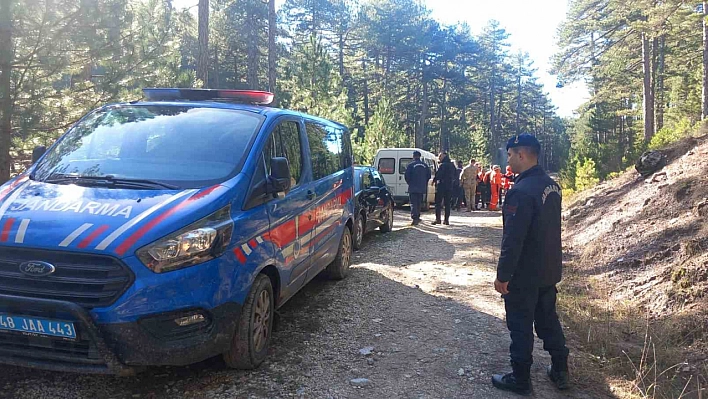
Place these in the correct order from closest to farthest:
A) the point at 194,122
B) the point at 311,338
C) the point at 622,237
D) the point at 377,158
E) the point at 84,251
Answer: the point at 84,251, the point at 194,122, the point at 311,338, the point at 622,237, the point at 377,158

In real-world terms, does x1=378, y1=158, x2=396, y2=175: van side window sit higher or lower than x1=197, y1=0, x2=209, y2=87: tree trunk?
lower

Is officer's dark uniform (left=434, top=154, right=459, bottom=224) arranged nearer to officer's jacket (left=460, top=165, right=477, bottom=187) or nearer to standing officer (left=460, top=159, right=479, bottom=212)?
officer's jacket (left=460, top=165, right=477, bottom=187)

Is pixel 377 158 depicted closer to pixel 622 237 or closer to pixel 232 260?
pixel 622 237

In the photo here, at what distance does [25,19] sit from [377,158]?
40.6 ft

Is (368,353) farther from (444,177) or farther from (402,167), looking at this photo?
(402,167)

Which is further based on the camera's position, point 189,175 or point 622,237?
point 622,237

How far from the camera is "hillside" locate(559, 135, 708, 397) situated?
4238 mm

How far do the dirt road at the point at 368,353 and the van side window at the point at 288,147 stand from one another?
156 centimetres

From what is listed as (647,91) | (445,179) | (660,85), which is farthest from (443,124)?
(445,179)

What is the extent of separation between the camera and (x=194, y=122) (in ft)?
15.0

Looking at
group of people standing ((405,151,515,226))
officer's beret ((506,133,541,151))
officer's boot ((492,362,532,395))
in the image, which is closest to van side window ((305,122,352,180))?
officer's beret ((506,133,541,151))

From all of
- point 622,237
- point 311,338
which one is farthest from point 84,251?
point 622,237

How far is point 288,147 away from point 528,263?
98.7 inches

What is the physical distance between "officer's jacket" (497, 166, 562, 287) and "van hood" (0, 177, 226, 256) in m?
2.11
